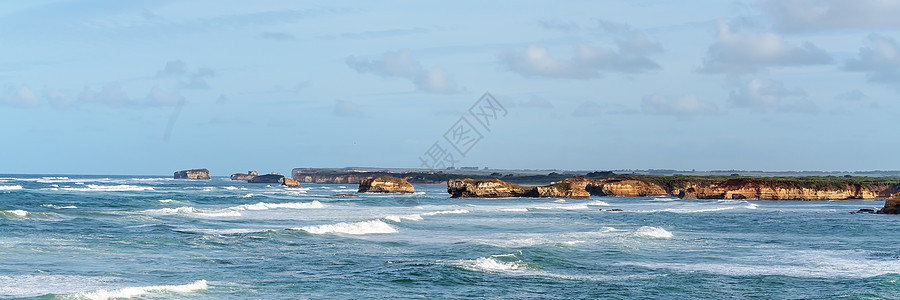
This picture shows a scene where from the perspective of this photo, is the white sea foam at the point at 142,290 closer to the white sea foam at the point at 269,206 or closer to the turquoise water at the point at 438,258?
the turquoise water at the point at 438,258

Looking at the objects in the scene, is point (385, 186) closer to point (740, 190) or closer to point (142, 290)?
point (740, 190)

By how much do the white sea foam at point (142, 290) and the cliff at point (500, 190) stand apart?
67.9 meters

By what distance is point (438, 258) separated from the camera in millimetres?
29734

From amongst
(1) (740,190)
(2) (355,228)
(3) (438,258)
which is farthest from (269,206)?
(1) (740,190)

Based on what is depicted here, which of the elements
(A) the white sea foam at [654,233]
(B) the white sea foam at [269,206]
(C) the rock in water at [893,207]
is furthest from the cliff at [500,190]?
(A) the white sea foam at [654,233]

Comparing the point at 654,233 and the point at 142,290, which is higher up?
the point at 654,233

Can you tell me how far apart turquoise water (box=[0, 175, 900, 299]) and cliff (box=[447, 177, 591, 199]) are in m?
39.2

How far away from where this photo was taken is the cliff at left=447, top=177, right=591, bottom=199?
90000mm

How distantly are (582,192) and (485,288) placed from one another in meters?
75.0

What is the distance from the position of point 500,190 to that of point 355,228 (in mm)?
50671

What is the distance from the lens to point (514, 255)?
2961 centimetres

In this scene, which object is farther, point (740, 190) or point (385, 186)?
point (385, 186)

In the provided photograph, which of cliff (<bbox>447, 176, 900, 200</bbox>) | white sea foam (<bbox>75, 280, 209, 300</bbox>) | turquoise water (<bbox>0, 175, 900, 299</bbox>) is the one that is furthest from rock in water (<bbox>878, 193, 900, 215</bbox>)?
white sea foam (<bbox>75, 280, 209, 300</bbox>)

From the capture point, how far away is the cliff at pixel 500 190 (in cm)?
9000
